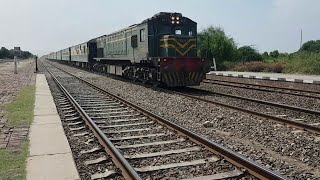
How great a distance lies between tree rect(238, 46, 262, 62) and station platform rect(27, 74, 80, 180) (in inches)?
1613

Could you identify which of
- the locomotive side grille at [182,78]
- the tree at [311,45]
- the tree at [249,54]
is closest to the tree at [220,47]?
the tree at [249,54]

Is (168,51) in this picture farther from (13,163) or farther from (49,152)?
(13,163)

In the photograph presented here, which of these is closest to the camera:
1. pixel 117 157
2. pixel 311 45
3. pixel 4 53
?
pixel 117 157

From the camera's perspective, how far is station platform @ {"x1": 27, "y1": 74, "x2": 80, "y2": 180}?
529 cm

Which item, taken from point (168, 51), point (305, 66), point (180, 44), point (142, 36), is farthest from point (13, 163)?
point (305, 66)

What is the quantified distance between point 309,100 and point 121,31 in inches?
501

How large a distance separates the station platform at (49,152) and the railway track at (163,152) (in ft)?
2.22

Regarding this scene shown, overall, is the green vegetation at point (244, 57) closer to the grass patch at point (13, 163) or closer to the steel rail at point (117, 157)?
the steel rail at point (117, 157)

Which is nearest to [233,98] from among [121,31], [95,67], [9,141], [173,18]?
[173,18]

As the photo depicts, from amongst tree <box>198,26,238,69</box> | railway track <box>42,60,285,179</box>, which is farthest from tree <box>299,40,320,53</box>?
railway track <box>42,60,285,179</box>

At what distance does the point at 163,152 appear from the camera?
6516 mm

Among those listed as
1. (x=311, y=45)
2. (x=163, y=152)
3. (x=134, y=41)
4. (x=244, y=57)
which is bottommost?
(x=163, y=152)

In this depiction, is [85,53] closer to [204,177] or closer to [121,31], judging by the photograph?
[121,31]

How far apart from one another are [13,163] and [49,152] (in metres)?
0.76
